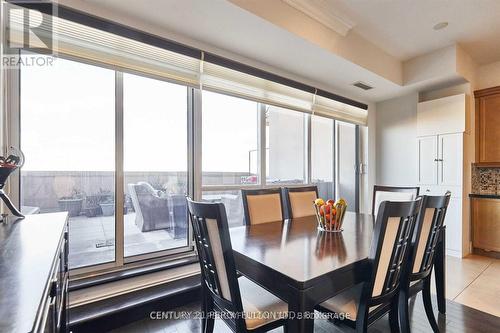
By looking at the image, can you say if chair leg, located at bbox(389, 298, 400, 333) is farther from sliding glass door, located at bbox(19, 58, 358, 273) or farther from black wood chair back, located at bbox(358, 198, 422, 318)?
sliding glass door, located at bbox(19, 58, 358, 273)

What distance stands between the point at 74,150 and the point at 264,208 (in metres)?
1.68

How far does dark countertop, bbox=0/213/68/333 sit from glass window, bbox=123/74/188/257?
105 cm

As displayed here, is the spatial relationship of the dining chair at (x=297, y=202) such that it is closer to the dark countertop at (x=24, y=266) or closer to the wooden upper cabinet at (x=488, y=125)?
the dark countertop at (x=24, y=266)

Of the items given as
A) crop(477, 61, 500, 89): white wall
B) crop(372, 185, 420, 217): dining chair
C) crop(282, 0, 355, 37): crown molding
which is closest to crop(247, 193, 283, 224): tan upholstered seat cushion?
crop(372, 185, 420, 217): dining chair

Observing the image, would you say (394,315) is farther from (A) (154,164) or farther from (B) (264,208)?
(A) (154,164)

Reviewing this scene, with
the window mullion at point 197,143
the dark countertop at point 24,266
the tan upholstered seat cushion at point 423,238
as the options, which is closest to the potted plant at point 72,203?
the dark countertop at point 24,266

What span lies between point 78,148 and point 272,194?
172 centimetres

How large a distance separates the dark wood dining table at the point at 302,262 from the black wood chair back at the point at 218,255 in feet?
0.46

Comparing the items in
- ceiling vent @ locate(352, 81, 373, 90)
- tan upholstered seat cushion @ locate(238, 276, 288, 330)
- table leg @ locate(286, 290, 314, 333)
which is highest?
ceiling vent @ locate(352, 81, 373, 90)

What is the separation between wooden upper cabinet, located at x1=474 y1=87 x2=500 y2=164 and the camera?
351 cm

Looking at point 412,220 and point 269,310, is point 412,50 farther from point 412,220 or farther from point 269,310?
point 269,310

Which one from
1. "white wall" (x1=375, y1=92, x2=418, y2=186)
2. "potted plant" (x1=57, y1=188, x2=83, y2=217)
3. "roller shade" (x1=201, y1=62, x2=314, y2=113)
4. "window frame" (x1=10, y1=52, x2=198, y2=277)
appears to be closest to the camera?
"window frame" (x1=10, y1=52, x2=198, y2=277)

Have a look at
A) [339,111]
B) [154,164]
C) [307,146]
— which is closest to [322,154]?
[307,146]

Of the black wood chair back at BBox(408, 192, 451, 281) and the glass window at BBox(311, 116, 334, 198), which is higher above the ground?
the glass window at BBox(311, 116, 334, 198)
